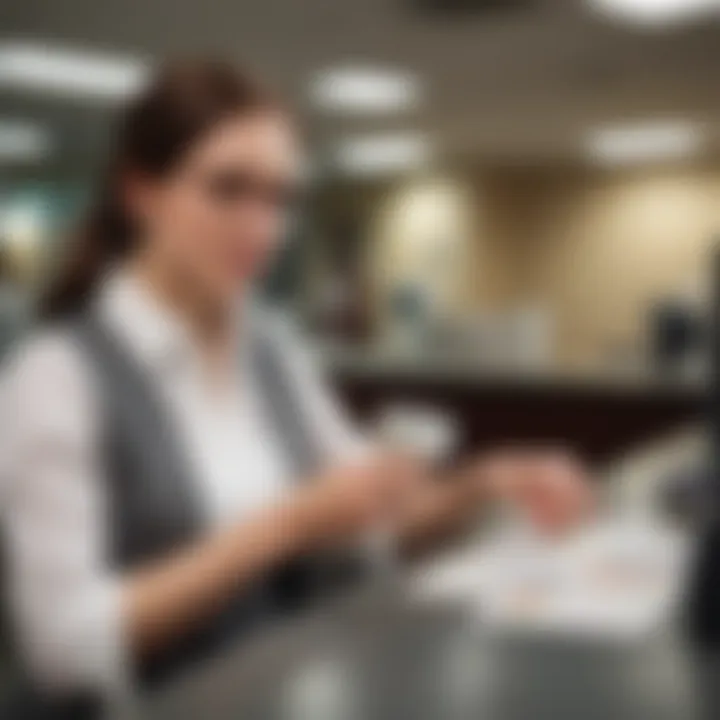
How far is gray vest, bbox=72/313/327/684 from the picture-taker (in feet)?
1.79

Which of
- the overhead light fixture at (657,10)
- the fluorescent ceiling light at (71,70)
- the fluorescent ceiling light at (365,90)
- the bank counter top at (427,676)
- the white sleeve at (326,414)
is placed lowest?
the bank counter top at (427,676)

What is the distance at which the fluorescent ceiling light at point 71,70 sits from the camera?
1.80 feet

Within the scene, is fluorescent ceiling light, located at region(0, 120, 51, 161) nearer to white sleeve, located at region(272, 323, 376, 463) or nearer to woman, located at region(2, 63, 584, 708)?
woman, located at region(2, 63, 584, 708)

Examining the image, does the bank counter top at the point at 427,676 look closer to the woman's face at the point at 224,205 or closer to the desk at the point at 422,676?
the desk at the point at 422,676

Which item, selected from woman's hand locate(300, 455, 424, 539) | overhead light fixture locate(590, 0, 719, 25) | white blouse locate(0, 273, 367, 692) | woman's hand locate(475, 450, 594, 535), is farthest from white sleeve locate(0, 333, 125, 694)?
overhead light fixture locate(590, 0, 719, 25)

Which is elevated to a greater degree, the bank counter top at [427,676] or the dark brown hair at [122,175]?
the dark brown hair at [122,175]

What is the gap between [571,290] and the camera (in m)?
0.59

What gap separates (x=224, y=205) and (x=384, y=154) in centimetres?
9

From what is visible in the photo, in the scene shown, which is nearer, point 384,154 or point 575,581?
point 384,154

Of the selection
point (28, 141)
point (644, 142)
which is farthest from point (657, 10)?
point (28, 141)

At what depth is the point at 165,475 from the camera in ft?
1.85

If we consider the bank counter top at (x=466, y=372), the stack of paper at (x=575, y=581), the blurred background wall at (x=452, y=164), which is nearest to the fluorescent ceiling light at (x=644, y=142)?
the blurred background wall at (x=452, y=164)

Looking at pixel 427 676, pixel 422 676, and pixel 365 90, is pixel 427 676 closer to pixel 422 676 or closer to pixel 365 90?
pixel 422 676

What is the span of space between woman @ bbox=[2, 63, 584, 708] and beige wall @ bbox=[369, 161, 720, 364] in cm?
8
